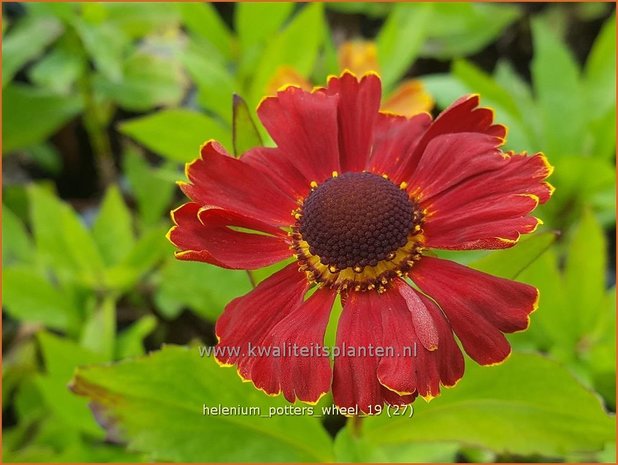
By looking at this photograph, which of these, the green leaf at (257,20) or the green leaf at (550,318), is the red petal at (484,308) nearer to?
→ the green leaf at (550,318)

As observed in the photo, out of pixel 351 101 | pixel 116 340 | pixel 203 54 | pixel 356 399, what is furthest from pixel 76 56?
pixel 356 399

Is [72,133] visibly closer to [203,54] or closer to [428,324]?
[203,54]

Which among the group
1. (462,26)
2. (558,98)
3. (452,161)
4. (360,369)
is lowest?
(360,369)

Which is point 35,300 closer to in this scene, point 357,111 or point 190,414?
point 190,414

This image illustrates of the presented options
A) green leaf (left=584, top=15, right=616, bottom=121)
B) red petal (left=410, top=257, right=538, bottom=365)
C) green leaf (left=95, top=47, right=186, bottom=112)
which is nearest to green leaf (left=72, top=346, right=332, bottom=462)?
A: red petal (left=410, top=257, right=538, bottom=365)

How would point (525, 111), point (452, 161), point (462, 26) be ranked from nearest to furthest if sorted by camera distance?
point (452, 161) < point (525, 111) < point (462, 26)

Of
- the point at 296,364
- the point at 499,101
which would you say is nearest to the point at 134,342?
the point at 296,364
